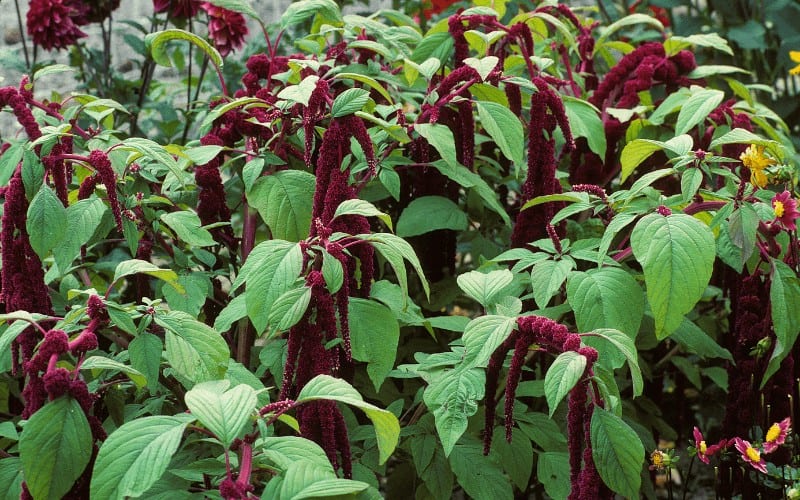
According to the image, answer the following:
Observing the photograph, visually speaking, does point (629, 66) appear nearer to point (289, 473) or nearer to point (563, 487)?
point (563, 487)

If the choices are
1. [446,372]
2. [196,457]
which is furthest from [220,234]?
[446,372]

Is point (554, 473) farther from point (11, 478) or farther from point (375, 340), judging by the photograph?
point (11, 478)

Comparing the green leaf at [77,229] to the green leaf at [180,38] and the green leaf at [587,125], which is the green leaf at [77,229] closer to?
the green leaf at [180,38]

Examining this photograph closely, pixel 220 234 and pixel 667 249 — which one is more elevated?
pixel 667 249

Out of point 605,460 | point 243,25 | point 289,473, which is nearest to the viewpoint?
point 289,473

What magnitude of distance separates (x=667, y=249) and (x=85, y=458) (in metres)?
0.65

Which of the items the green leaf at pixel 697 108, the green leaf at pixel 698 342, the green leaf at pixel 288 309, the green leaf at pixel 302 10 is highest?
the green leaf at pixel 302 10

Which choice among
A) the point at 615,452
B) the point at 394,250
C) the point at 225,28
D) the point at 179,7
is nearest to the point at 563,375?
the point at 615,452

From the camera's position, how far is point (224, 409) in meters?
0.77

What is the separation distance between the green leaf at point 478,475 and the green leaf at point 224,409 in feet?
1.46

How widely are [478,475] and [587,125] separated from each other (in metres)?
0.57

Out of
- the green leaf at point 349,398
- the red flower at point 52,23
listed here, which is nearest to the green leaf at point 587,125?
the green leaf at point 349,398

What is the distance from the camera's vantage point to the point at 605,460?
89 cm

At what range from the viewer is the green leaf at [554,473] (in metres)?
1.22
